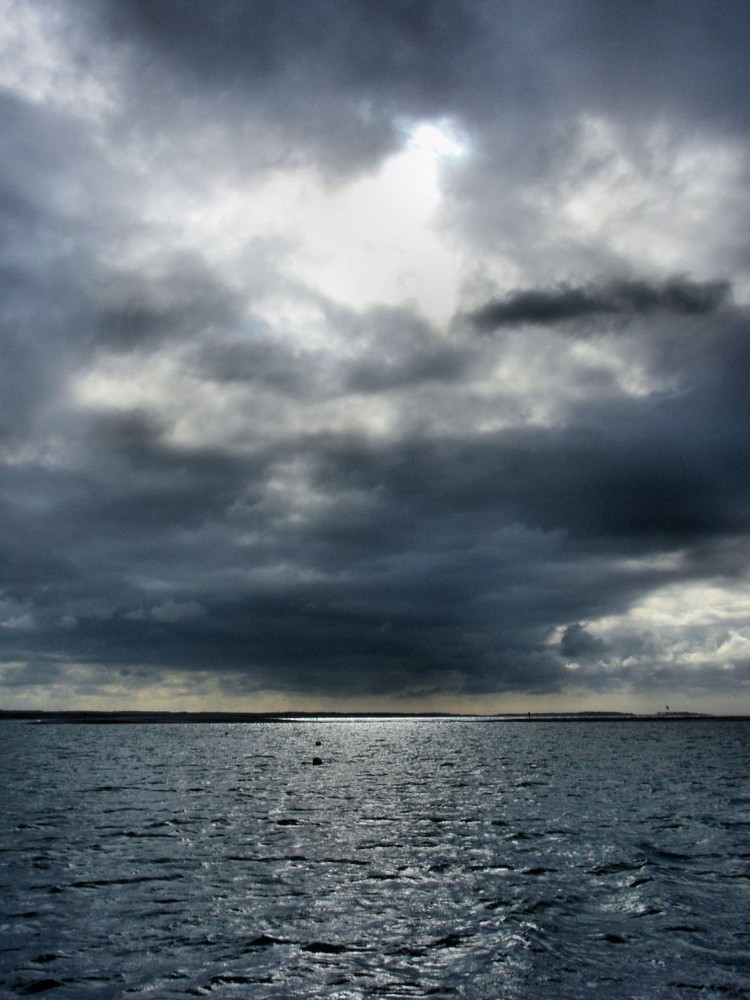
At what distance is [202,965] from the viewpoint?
1989cm

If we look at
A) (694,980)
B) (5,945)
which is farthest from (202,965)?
(694,980)

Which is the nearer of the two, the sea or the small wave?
the sea

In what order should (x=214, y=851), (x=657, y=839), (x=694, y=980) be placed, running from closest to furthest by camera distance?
(x=694, y=980) < (x=214, y=851) < (x=657, y=839)

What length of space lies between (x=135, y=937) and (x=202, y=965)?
3.43 m

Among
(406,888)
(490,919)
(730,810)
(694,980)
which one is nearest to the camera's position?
(694,980)

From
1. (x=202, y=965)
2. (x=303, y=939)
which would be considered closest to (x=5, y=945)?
(x=202, y=965)

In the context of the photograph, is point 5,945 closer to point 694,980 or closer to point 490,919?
point 490,919

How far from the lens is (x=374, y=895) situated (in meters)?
27.3

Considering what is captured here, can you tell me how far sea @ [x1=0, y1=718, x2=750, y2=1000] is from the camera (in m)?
19.2

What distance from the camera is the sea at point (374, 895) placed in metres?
19.2

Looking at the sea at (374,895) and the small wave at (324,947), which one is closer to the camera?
the sea at (374,895)

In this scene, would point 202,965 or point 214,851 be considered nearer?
point 202,965

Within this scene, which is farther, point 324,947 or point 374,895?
point 374,895

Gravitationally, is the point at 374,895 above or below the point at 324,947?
below
